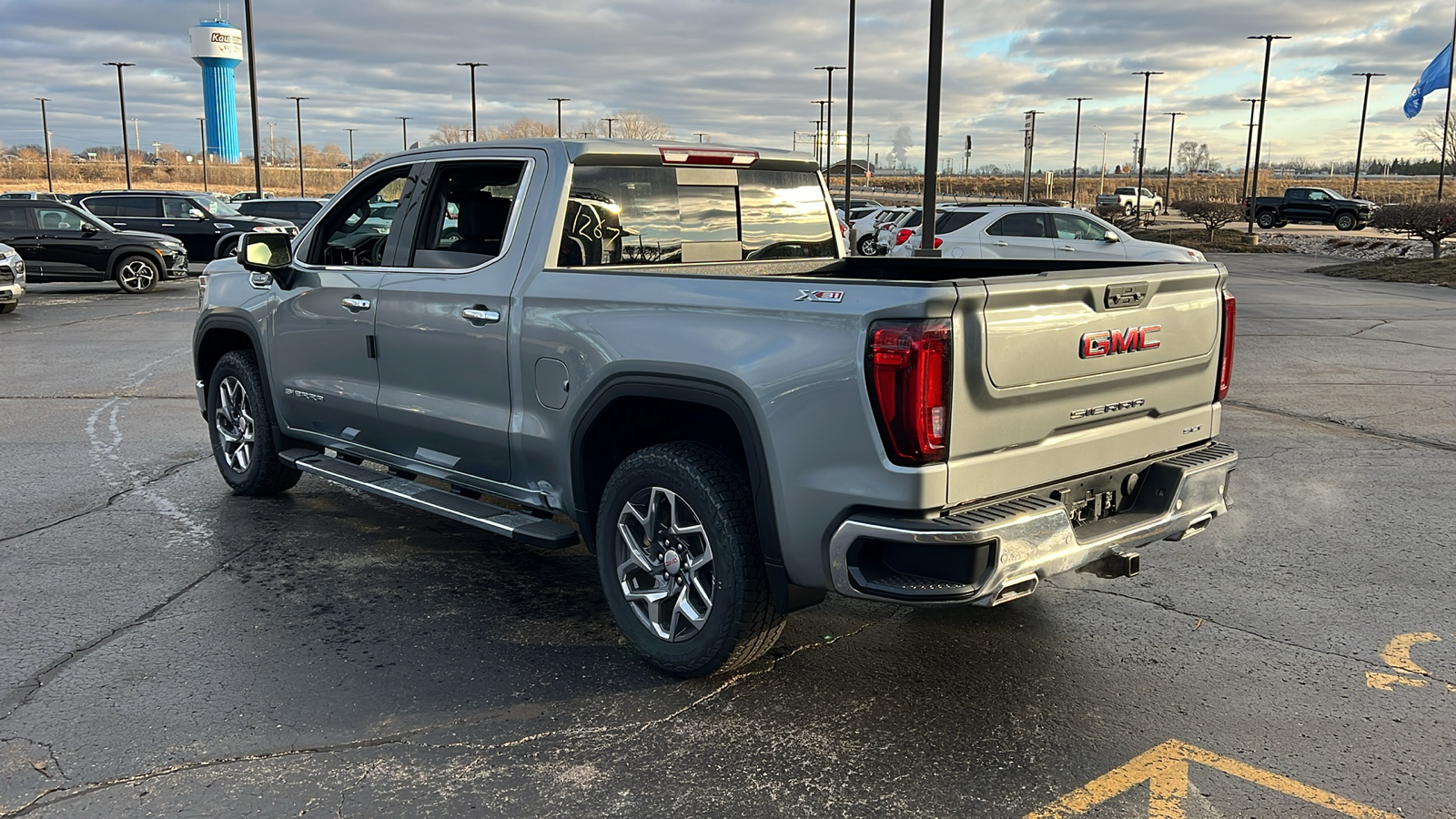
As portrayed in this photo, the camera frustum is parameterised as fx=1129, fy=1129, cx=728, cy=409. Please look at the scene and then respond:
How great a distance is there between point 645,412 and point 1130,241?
1753cm

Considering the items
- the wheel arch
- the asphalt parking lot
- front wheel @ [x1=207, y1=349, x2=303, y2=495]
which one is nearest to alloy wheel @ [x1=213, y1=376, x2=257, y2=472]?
front wheel @ [x1=207, y1=349, x2=303, y2=495]

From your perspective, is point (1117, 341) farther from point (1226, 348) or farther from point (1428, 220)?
point (1428, 220)

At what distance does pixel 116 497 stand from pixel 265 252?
2.02 m

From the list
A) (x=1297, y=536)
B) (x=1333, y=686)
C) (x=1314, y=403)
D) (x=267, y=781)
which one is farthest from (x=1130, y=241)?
(x=267, y=781)

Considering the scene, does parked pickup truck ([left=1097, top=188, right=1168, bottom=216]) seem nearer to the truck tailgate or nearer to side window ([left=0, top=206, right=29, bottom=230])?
side window ([left=0, top=206, right=29, bottom=230])

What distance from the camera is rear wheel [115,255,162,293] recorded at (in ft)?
66.8

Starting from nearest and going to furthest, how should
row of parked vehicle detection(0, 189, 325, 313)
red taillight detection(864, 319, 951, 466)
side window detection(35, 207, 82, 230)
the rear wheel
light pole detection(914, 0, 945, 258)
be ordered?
red taillight detection(864, 319, 951, 466)
light pole detection(914, 0, 945, 258)
row of parked vehicle detection(0, 189, 325, 313)
side window detection(35, 207, 82, 230)
the rear wheel

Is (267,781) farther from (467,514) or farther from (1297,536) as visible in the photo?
(1297,536)

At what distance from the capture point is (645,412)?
4.23m

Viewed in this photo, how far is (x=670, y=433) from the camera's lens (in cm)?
433

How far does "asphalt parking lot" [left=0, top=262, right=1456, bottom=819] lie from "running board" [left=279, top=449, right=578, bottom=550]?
0.41 m

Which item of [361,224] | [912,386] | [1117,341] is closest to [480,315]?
[361,224]

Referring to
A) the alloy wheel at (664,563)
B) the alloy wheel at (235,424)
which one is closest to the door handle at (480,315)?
the alloy wheel at (664,563)

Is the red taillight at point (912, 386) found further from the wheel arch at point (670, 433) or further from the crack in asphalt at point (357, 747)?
the crack in asphalt at point (357, 747)
